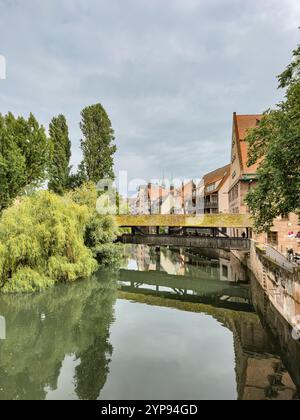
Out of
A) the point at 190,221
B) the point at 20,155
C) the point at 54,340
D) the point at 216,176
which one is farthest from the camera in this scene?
the point at 216,176

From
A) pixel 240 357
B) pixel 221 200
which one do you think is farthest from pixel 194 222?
pixel 221 200

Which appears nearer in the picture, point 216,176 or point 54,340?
point 54,340

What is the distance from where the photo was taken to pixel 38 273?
13.6 metres

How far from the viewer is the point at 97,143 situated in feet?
88.2

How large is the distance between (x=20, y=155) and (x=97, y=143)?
27.9 feet

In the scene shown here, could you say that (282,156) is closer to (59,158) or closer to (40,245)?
(40,245)

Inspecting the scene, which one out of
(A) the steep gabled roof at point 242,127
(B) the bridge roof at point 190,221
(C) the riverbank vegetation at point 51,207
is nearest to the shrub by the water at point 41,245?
(C) the riverbank vegetation at point 51,207

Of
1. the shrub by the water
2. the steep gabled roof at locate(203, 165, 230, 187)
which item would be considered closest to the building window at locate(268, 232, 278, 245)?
the shrub by the water

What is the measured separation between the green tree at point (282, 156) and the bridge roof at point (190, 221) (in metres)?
9.47

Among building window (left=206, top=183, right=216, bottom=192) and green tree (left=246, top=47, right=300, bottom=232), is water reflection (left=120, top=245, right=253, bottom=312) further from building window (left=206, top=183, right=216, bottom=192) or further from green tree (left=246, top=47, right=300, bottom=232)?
building window (left=206, top=183, right=216, bottom=192)

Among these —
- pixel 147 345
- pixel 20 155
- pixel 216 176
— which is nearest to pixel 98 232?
pixel 20 155

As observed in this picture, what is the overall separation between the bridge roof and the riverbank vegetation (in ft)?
9.11

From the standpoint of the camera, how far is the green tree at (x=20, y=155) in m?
19.2

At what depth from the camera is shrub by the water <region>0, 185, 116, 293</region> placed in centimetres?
1303
